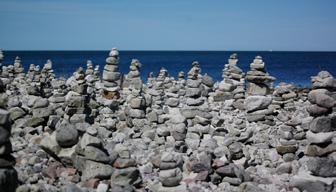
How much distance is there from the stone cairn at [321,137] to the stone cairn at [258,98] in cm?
780

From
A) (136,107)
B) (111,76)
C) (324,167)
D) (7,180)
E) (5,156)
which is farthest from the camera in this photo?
(111,76)

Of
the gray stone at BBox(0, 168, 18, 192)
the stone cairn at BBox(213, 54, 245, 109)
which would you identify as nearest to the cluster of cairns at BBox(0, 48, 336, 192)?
the gray stone at BBox(0, 168, 18, 192)

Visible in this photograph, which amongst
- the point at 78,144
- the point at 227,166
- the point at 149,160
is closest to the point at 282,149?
the point at 227,166

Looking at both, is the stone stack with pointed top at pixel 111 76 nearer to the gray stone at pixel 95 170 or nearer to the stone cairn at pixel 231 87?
the stone cairn at pixel 231 87

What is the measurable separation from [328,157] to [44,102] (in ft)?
32.1

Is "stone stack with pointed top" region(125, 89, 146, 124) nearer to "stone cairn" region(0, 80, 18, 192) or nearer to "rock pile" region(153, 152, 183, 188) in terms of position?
"rock pile" region(153, 152, 183, 188)

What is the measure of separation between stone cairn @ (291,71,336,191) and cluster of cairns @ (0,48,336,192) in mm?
22

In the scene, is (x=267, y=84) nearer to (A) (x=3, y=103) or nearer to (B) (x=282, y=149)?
(B) (x=282, y=149)

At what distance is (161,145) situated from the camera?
15.1m

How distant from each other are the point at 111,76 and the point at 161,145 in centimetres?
573

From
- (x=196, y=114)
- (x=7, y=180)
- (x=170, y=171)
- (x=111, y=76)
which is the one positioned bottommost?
(x=170, y=171)

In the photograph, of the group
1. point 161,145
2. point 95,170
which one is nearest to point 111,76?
point 161,145

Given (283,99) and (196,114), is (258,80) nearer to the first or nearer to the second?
(196,114)

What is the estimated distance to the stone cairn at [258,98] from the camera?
61.8 feet
